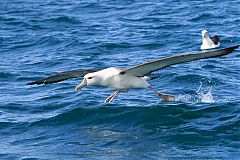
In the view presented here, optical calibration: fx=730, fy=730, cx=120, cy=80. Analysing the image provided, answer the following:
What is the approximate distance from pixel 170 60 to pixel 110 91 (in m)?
3.91

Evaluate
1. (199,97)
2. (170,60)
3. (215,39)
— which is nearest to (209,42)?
(215,39)

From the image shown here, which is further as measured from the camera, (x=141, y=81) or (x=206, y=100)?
(x=206, y=100)

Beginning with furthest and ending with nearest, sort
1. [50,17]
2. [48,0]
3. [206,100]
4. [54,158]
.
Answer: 1. [48,0]
2. [50,17]
3. [206,100]
4. [54,158]

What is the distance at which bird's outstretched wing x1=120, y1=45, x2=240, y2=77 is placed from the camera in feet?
34.9

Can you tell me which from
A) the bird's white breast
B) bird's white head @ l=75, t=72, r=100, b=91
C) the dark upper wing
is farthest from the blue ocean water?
bird's white head @ l=75, t=72, r=100, b=91

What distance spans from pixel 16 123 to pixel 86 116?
3.93ft

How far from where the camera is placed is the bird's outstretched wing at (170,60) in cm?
1063

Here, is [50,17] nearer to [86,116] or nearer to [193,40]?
[193,40]

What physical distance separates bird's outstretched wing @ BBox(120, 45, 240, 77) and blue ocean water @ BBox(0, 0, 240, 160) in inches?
31.3

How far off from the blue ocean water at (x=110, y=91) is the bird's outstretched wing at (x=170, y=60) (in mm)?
795

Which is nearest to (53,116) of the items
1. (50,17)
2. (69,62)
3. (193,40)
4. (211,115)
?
(211,115)

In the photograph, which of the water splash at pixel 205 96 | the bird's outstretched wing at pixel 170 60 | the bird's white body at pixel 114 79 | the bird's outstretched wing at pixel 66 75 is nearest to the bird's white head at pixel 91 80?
the bird's white body at pixel 114 79

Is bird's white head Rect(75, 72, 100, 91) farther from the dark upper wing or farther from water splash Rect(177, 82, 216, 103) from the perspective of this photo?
the dark upper wing

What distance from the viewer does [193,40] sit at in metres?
20.3
